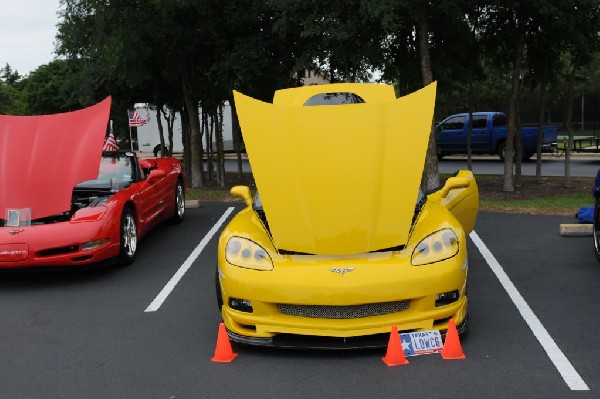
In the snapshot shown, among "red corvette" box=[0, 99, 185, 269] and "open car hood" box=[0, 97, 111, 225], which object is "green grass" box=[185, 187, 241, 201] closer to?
"red corvette" box=[0, 99, 185, 269]

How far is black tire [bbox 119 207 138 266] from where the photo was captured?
7.82m

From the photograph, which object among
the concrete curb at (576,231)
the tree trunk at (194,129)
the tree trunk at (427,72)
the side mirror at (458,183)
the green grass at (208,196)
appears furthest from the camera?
the tree trunk at (194,129)

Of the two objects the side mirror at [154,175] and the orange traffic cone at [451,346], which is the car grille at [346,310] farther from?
the side mirror at [154,175]

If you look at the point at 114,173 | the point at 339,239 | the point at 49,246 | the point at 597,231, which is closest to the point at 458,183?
the point at 339,239

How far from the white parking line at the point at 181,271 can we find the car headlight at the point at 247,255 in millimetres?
1576

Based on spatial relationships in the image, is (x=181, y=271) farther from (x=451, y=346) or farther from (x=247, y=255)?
(x=451, y=346)

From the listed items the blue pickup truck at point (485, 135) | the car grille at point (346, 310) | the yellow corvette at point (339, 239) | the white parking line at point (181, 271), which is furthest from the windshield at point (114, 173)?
the blue pickup truck at point (485, 135)

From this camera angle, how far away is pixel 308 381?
4.31 meters

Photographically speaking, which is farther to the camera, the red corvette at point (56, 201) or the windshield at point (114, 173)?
the windshield at point (114, 173)

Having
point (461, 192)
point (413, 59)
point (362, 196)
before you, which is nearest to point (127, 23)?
point (413, 59)

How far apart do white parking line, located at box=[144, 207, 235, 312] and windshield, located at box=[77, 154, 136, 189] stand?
4.35ft

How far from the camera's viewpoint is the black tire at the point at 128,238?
782 cm

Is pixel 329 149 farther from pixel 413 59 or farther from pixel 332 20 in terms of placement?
pixel 413 59

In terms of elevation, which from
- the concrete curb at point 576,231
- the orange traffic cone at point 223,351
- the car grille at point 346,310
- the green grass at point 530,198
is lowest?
the green grass at point 530,198
